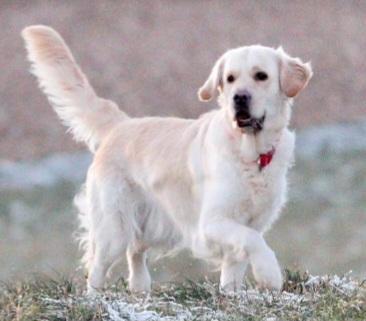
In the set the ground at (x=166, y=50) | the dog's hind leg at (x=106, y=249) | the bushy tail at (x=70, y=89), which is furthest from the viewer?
the ground at (x=166, y=50)

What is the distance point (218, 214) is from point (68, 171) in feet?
30.7

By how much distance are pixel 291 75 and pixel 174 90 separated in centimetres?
1056

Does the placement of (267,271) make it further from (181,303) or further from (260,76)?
(260,76)

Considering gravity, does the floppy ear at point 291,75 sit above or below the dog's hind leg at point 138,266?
above

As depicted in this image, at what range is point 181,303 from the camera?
769 centimetres

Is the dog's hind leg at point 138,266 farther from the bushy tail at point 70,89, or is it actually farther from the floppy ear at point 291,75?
the floppy ear at point 291,75

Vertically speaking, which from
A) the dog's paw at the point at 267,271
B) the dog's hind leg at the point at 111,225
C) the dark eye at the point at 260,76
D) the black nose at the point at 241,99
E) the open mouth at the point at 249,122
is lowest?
the dog's paw at the point at 267,271

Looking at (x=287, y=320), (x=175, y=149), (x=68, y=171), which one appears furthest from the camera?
(x=68, y=171)

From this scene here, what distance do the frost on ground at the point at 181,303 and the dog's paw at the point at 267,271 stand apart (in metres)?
0.09

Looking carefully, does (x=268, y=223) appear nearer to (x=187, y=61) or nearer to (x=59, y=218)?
(x=59, y=218)

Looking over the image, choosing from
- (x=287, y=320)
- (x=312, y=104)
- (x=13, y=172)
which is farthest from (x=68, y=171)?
(x=287, y=320)

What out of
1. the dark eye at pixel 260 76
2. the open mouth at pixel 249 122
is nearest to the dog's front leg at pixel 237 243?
the open mouth at pixel 249 122

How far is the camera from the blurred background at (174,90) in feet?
52.0

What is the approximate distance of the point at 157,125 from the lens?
30.8 ft
